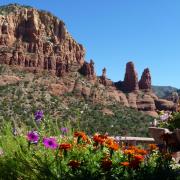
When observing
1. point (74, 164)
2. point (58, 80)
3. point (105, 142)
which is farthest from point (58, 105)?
point (74, 164)

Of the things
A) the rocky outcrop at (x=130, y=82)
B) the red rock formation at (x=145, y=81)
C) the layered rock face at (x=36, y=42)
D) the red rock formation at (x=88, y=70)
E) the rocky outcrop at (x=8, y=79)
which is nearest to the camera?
the rocky outcrop at (x=8, y=79)

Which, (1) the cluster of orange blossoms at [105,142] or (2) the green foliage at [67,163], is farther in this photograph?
(1) the cluster of orange blossoms at [105,142]

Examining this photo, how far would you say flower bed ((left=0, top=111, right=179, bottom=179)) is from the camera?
18.7ft

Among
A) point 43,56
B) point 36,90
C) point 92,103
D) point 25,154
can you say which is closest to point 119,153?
point 25,154

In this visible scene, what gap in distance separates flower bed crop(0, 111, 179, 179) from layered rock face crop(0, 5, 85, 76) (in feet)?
363

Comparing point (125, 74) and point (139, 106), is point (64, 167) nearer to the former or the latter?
point (139, 106)

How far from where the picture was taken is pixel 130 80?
146125 mm

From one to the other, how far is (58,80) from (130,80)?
3694 cm

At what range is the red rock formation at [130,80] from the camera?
146m

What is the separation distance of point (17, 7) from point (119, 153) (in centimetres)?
15165

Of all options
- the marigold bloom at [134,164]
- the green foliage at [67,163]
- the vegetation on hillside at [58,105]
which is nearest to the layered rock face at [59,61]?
the vegetation on hillside at [58,105]

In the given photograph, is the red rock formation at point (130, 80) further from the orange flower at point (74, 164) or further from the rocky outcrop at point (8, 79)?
the orange flower at point (74, 164)

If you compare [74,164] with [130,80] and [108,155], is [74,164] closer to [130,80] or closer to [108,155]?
[108,155]

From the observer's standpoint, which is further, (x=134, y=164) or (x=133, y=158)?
(x=133, y=158)
